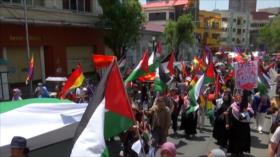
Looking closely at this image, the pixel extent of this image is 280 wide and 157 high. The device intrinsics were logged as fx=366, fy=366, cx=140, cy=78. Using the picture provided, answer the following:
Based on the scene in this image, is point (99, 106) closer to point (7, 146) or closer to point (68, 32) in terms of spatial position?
point (7, 146)

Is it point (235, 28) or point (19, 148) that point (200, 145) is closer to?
point (19, 148)

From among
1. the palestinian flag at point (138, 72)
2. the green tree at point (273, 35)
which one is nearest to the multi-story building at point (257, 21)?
the green tree at point (273, 35)

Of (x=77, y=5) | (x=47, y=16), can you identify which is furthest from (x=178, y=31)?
(x=47, y=16)

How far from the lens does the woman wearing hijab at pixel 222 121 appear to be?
9711 mm

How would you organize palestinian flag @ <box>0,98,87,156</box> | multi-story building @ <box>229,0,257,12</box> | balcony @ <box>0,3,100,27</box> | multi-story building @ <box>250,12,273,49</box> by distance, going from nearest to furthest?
palestinian flag @ <box>0,98,87,156</box> < balcony @ <box>0,3,100,27</box> < multi-story building @ <box>250,12,273,49</box> < multi-story building @ <box>229,0,257,12</box>

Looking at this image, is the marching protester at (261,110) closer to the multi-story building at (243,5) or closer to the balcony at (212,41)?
the balcony at (212,41)

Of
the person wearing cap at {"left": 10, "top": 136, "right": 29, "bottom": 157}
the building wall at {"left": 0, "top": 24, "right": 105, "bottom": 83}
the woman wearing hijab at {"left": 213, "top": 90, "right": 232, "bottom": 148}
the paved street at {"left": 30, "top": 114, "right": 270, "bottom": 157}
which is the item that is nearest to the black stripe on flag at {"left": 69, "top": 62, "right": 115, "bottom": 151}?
the person wearing cap at {"left": 10, "top": 136, "right": 29, "bottom": 157}

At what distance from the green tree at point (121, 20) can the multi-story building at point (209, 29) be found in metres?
35.7

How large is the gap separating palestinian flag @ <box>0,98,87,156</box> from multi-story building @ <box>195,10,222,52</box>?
5607 centimetres

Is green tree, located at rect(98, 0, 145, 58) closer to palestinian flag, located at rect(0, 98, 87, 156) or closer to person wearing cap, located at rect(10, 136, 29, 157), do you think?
palestinian flag, located at rect(0, 98, 87, 156)

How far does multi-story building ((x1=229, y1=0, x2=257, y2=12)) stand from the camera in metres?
143

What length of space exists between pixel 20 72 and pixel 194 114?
1385 cm

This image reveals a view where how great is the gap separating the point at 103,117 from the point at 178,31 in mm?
37928

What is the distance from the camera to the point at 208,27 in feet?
220
